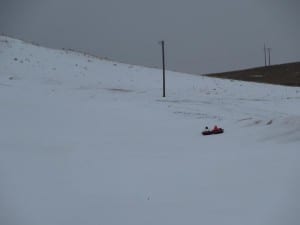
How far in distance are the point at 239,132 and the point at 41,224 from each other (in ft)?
35.3

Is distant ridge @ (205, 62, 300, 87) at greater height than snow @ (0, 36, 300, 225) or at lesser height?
greater

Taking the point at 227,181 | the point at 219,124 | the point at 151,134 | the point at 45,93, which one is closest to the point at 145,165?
the point at 227,181

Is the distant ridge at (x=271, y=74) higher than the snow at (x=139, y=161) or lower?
higher

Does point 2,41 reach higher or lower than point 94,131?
higher

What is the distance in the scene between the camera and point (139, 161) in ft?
35.8

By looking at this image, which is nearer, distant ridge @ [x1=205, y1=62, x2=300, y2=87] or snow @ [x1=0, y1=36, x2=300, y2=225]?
snow @ [x1=0, y1=36, x2=300, y2=225]

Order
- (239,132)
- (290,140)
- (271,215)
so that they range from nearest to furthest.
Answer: (271,215) → (290,140) → (239,132)

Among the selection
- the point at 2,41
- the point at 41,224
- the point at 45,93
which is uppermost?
the point at 2,41

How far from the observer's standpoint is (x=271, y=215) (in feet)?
20.9

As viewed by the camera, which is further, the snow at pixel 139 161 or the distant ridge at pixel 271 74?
the distant ridge at pixel 271 74

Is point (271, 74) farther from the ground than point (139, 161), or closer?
farther from the ground

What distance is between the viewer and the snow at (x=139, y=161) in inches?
271

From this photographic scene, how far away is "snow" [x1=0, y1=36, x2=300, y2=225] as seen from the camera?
689 centimetres

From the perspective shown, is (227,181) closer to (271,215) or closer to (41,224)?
(271,215)
